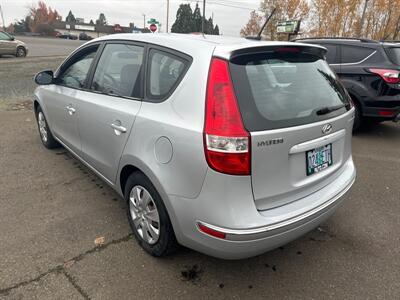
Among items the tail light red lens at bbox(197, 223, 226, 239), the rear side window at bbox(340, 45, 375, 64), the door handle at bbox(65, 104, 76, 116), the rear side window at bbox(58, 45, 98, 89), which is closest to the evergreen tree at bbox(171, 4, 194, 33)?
the rear side window at bbox(340, 45, 375, 64)

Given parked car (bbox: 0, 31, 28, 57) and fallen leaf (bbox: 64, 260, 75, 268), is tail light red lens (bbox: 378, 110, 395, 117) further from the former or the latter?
parked car (bbox: 0, 31, 28, 57)

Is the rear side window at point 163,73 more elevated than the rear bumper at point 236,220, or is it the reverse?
the rear side window at point 163,73

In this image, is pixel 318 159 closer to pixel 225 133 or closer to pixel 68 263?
pixel 225 133

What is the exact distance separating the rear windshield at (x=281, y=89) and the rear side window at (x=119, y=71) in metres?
0.92

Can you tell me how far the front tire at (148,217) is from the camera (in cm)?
228

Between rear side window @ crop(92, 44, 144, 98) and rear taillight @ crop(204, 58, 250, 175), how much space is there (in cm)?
82

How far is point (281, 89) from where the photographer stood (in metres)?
2.12

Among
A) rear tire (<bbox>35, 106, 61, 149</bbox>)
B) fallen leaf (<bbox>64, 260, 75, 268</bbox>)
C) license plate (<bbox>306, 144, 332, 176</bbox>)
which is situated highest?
license plate (<bbox>306, 144, 332, 176</bbox>)

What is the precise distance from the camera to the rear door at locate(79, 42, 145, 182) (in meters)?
2.53

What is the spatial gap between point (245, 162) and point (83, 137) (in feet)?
6.66

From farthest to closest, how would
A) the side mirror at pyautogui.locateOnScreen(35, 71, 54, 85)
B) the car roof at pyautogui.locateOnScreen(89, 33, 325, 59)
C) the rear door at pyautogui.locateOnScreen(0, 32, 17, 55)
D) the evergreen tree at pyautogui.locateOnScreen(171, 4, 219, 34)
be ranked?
the evergreen tree at pyautogui.locateOnScreen(171, 4, 219, 34) → the rear door at pyautogui.locateOnScreen(0, 32, 17, 55) → the side mirror at pyautogui.locateOnScreen(35, 71, 54, 85) → the car roof at pyautogui.locateOnScreen(89, 33, 325, 59)

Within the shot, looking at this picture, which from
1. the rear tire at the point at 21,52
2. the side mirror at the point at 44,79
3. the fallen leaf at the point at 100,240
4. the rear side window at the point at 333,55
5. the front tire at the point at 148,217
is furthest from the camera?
the rear tire at the point at 21,52

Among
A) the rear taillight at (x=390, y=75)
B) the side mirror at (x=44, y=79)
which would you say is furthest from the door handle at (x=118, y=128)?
the rear taillight at (x=390, y=75)

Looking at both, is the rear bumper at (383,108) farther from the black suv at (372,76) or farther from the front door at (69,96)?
the front door at (69,96)
